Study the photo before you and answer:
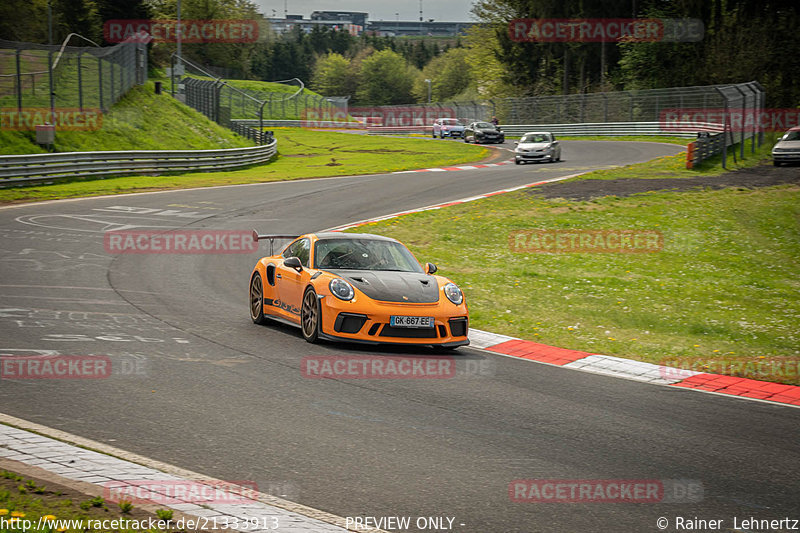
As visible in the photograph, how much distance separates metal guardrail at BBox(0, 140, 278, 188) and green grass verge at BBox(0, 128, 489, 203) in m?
0.38

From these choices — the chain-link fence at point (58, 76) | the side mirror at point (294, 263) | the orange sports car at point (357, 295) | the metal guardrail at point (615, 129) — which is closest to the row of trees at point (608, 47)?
the metal guardrail at point (615, 129)

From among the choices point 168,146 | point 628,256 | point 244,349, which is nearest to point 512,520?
point 244,349

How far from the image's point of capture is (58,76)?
31.3 m

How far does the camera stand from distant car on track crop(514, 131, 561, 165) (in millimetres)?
37906

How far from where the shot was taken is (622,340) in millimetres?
11516

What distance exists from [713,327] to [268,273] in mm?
6488

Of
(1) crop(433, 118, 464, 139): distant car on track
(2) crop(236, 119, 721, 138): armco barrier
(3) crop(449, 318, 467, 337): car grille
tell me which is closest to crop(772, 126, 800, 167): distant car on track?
(2) crop(236, 119, 721, 138): armco barrier

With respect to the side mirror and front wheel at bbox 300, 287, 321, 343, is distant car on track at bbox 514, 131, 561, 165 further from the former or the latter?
front wheel at bbox 300, 287, 321, 343

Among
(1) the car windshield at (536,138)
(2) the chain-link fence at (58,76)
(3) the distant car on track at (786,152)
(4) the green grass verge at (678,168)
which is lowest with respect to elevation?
(4) the green grass verge at (678,168)

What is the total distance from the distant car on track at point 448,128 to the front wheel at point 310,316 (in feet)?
176

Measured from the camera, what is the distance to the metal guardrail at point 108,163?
26.7 metres

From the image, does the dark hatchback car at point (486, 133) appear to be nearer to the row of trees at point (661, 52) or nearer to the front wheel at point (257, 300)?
the row of trees at point (661, 52)

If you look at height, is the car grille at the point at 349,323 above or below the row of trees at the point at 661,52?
below

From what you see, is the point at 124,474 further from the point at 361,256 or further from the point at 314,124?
the point at 314,124
